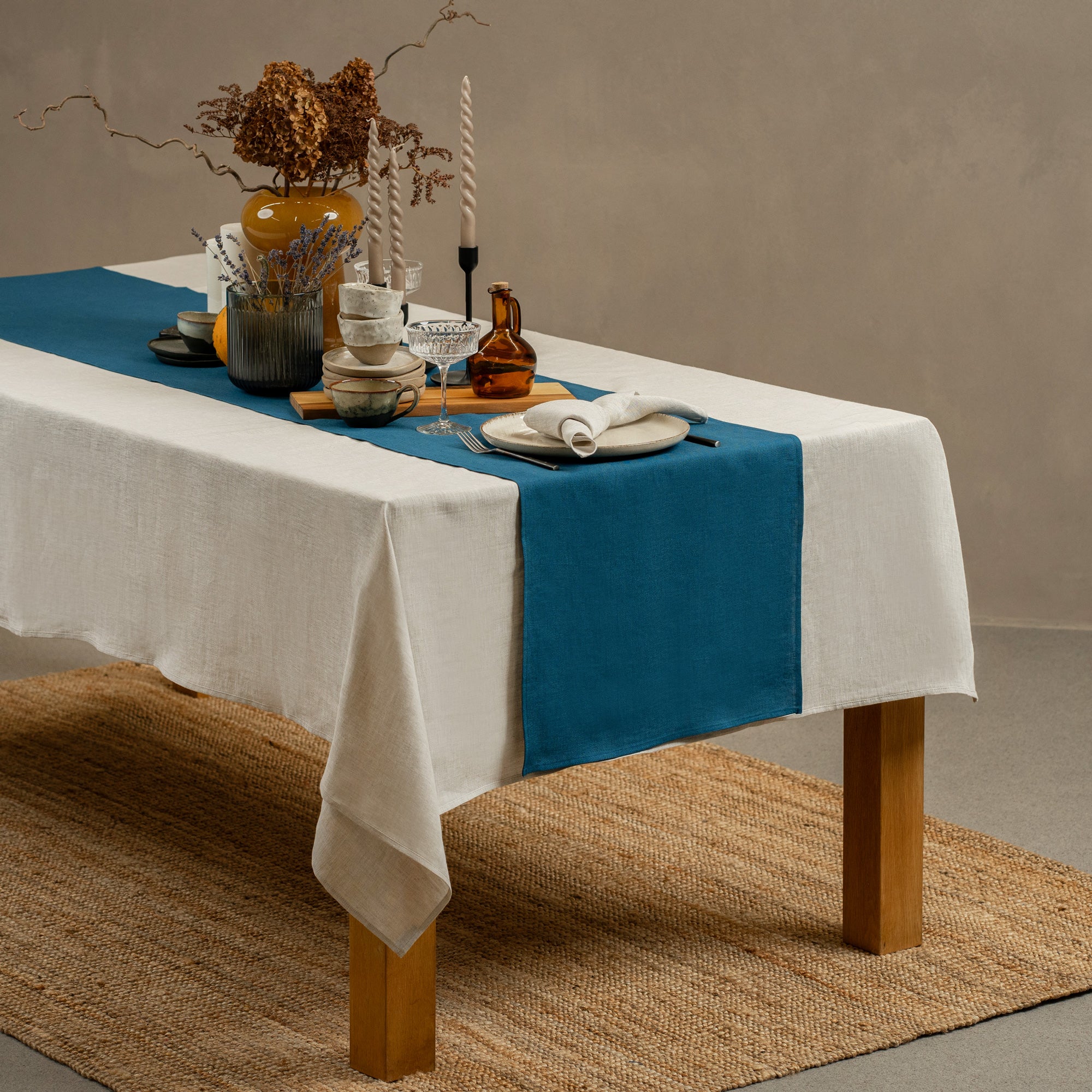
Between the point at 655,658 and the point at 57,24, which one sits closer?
the point at 655,658

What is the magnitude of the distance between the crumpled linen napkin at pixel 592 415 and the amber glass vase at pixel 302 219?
0.54m

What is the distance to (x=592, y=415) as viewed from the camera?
2225 mm

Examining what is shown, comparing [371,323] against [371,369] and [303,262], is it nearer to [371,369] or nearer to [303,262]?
[371,369]

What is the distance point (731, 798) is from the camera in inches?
126

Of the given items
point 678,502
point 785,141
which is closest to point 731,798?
point 678,502

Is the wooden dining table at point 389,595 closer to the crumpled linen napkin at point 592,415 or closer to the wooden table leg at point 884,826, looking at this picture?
the wooden table leg at point 884,826

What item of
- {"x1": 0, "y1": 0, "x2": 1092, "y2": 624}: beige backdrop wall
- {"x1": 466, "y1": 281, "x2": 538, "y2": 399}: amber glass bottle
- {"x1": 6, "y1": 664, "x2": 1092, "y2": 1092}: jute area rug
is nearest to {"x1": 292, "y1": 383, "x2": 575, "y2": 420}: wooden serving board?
{"x1": 466, "y1": 281, "x2": 538, "y2": 399}: amber glass bottle

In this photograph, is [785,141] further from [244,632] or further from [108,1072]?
[108,1072]

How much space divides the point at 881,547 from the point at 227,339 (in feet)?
3.22

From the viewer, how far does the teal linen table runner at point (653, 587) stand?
214cm

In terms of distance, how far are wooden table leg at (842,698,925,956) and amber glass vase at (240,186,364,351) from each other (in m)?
0.97

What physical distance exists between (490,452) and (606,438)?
145 mm

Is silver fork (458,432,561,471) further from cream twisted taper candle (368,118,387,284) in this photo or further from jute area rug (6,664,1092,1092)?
jute area rug (6,664,1092,1092)

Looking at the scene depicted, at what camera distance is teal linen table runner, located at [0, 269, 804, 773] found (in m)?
2.14
